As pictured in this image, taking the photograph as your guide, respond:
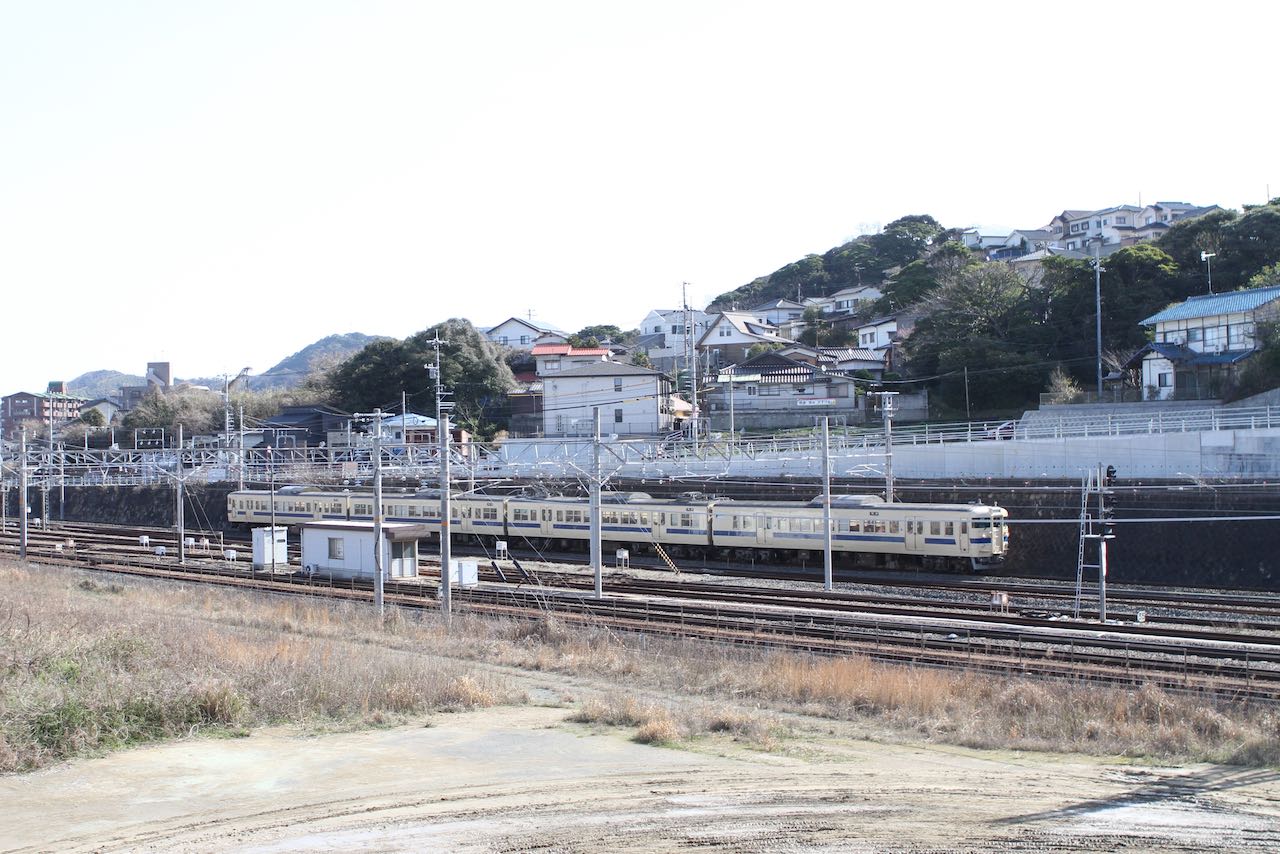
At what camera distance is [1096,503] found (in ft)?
95.7

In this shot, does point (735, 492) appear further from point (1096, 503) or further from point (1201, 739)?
point (1201, 739)

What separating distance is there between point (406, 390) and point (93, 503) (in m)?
18.7

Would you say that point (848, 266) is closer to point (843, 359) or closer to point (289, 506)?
point (843, 359)

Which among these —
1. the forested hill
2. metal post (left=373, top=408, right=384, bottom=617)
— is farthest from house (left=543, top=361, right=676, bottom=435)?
the forested hill

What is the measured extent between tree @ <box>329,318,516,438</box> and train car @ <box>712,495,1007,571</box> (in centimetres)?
2998

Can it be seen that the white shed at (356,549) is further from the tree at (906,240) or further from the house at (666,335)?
the tree at (906,240)

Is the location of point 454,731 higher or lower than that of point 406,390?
lower

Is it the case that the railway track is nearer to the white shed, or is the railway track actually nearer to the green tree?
the white shed

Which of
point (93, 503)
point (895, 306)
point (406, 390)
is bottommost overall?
point (93, 503)

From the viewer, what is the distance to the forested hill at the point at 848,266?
87688 mm

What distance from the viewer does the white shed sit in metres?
28.4

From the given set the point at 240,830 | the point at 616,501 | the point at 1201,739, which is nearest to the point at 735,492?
the point at 616,501

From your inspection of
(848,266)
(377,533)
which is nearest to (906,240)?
(848,266)

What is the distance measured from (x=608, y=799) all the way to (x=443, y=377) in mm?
52667
